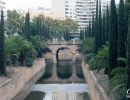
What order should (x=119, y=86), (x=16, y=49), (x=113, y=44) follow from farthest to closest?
(x=16, y=49) → (x=113, y=44) → (x=119, y=86)

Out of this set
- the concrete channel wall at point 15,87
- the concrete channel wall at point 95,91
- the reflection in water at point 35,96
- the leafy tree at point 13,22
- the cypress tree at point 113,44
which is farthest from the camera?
the leafy tree at point 13,22

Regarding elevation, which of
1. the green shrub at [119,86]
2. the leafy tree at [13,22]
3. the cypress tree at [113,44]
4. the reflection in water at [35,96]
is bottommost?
the reflection in water at [35,96]

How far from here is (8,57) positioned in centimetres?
4078

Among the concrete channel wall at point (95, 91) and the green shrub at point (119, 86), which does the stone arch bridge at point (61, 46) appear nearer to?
the concrete channel wall at point (95, 91)

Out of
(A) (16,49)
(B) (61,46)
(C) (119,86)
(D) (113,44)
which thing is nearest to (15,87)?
(D) (113,44)

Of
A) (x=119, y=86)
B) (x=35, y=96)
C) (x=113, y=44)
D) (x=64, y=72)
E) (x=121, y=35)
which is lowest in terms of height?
(x=64, y=72)

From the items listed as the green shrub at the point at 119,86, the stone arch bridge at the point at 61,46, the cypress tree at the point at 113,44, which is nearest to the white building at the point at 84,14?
the stone arch bridge at the point at 61,46

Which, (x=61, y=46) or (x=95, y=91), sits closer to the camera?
(x=95, y=91)

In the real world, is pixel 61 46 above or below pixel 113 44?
below

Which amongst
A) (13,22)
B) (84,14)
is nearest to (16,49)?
(13,22)

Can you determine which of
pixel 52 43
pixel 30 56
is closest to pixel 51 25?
pixel 52 43

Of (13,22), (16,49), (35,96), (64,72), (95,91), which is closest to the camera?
(95,91)

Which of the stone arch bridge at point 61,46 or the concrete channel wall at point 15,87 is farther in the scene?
the stone arch bridge at point 61,46

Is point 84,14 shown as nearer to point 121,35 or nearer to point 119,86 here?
point 121,35
